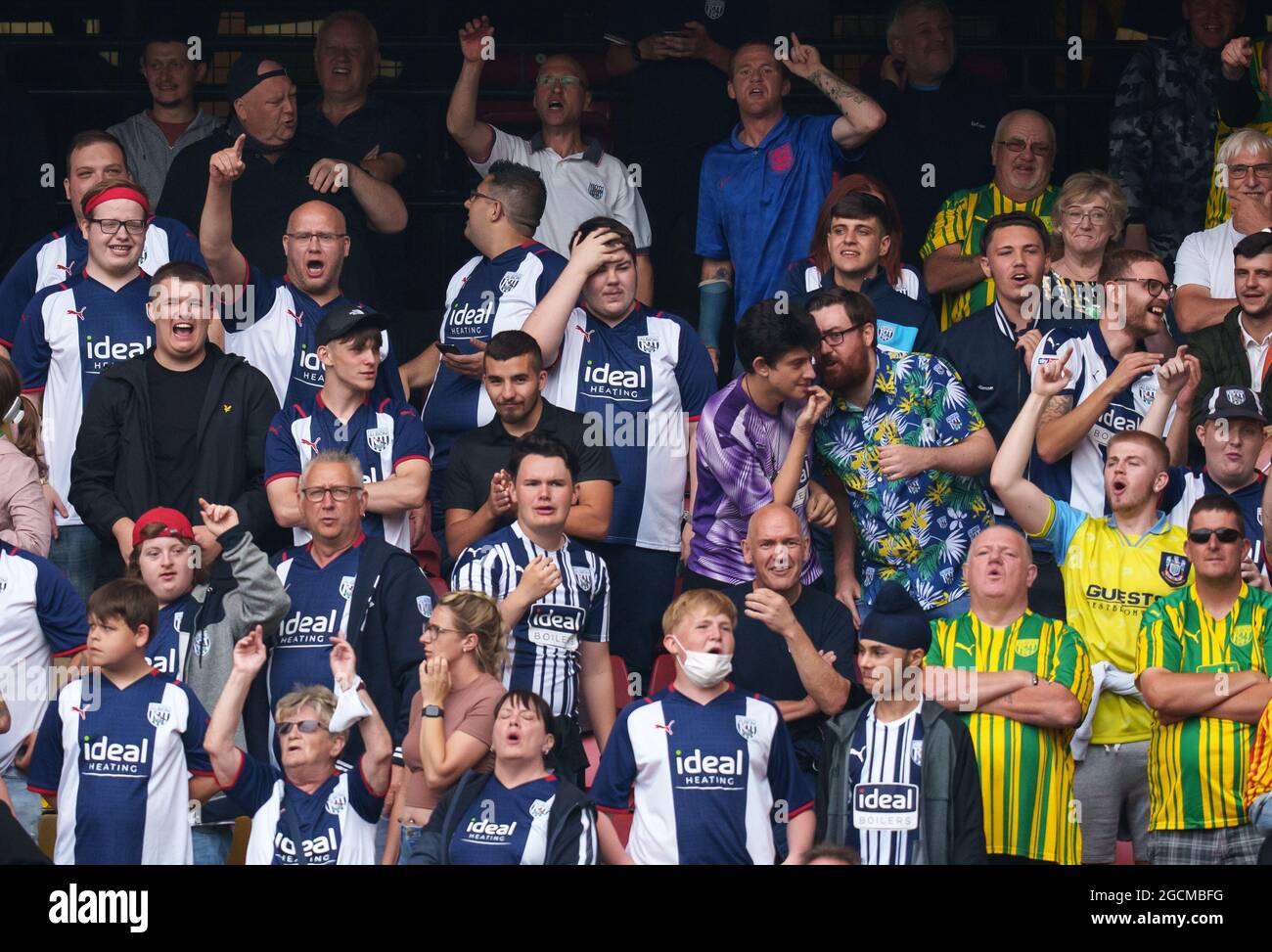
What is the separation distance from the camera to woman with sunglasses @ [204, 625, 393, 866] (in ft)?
25.1

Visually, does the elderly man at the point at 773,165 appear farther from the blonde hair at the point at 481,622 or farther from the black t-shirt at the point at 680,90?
the blonde hair at the point at 481,622

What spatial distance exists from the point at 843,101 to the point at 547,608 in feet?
10.1

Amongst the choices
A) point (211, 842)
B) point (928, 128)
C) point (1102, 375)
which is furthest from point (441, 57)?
point (211, 842)

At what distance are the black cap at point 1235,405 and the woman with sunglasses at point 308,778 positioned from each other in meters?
3.53

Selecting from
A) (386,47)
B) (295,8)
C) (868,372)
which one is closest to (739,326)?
(868,372)

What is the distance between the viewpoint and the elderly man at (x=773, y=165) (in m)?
10.2

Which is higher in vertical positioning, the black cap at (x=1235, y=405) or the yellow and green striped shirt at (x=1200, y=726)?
the black cap at (x=1235, y=405)

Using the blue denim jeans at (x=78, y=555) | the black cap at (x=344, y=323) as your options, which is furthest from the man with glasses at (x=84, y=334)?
the black cap at (x=344, y=323)

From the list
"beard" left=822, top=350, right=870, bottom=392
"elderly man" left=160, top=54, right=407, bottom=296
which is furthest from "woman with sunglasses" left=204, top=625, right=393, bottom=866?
"elderly man" left=160, top=54, right=407, bottom=296

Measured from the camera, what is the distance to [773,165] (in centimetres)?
1023

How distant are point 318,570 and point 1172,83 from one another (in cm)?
485

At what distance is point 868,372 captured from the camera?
8844mm

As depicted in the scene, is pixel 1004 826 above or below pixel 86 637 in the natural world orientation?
below
